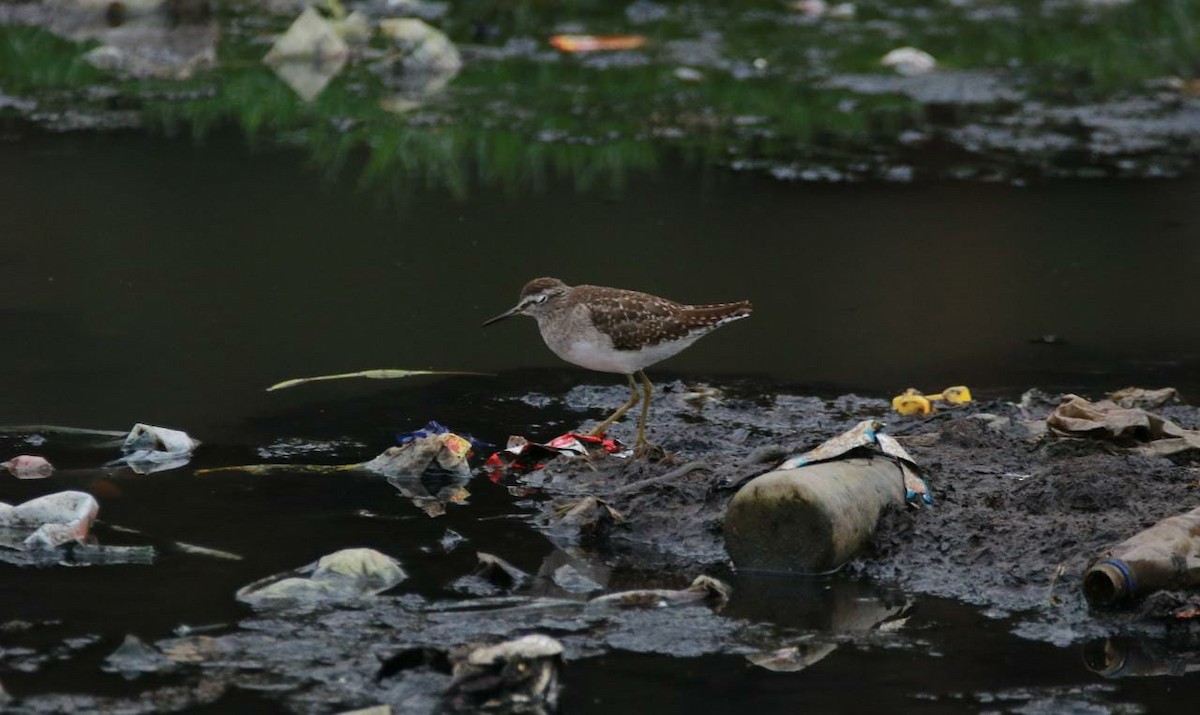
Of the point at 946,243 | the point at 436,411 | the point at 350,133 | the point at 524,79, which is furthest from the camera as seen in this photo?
the point at 524,79

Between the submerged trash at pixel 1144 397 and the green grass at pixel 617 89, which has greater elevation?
the green grass at pixel 617 89

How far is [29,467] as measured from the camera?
724cm

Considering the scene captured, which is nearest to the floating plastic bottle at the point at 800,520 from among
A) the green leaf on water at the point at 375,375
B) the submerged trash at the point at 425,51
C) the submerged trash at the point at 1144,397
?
the submerged trash at the point at 1144,397

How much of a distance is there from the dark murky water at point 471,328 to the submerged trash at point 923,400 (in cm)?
39

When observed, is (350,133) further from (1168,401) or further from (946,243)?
(1168,401)

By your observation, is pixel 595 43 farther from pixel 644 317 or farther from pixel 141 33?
pixel 644 317

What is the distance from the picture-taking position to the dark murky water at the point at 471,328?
19.1 feet

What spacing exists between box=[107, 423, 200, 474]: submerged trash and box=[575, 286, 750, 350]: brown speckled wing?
6.37 ft

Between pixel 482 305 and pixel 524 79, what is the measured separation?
593cm

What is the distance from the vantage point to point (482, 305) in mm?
10305

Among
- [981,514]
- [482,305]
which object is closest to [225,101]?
[482,305]

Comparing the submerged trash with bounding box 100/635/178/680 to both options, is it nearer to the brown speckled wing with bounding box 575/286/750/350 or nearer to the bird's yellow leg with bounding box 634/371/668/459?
the bird's yellow leg with bounding box 634/371/668/459

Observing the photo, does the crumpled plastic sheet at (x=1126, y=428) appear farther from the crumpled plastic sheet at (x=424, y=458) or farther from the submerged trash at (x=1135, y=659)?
the crumpled plastic sheet at (x=424, y=458)

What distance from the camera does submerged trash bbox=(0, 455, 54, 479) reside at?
7.21 m
